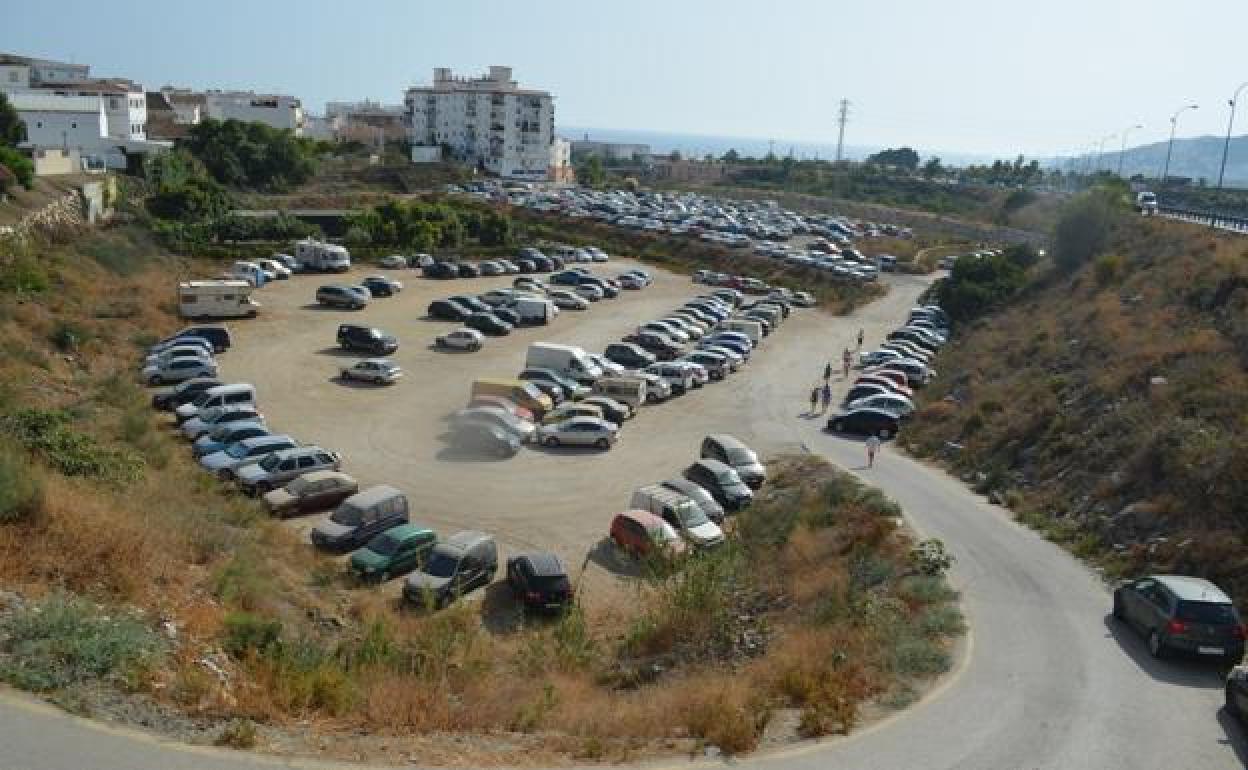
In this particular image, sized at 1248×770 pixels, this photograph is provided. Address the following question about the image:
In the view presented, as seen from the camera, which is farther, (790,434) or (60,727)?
(790,434)

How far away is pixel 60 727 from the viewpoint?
8.94 metres

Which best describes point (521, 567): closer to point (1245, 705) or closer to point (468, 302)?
point (1245, 705)

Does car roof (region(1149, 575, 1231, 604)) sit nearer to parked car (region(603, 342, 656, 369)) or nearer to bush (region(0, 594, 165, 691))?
bush (region(0, 594, 165, 691))

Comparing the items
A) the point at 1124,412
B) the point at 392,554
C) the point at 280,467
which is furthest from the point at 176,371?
the point at 1124,412

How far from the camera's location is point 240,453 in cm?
2178

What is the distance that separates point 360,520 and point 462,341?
19.0 meters

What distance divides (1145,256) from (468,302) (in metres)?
28.6

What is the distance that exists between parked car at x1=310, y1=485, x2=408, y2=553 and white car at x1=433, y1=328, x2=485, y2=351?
705 inches

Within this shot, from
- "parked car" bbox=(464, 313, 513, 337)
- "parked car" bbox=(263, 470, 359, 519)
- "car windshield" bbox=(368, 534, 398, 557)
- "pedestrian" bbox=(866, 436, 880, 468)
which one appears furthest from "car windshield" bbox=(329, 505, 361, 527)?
"parked car" bbox=(464, 313, 513, 337)

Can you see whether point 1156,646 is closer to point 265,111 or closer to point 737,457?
point 737,457

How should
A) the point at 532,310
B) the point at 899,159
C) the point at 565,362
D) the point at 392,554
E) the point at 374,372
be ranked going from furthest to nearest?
the point at 899,159, the point at 532,310, the point at 565,362, the point at 374,372, the point at 392,554

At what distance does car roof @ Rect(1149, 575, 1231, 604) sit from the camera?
1323 centimetres

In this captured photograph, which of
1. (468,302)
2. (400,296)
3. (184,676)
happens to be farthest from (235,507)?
(400,296)

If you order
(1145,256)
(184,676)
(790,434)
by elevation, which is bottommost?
(790,434)
